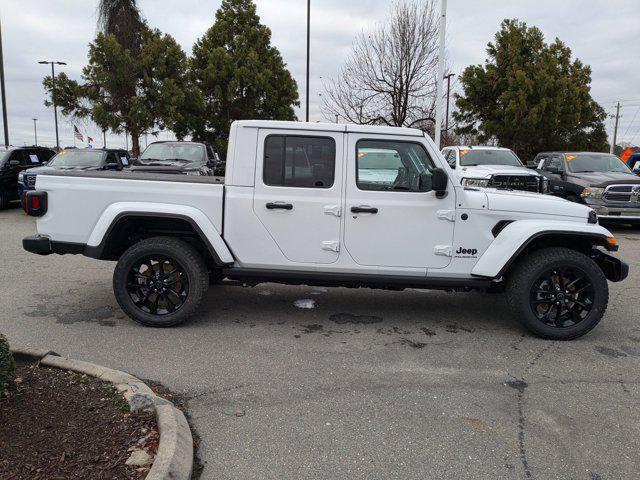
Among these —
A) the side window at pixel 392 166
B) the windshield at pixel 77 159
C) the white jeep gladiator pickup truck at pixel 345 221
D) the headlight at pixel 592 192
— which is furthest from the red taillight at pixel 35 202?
the headlight at pixel 592 192

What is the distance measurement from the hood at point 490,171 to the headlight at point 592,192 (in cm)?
121

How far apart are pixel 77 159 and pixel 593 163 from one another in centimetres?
1315

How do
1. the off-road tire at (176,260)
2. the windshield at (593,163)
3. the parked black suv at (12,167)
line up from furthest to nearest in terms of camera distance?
the parked black suv at (12,167), the windshield at (593,163), the off-road tire at (176,260)

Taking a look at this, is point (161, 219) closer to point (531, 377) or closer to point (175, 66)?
point (531, 377)

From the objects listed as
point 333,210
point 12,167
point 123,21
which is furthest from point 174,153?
point 123,21

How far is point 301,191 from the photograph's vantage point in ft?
15.8

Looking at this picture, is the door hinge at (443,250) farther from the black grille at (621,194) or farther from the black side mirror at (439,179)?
the black grille at (621,194)

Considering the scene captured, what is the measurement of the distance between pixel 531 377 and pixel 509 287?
3.38ft

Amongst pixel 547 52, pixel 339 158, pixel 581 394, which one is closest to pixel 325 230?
pixel 339 158

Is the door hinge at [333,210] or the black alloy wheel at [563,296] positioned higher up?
the door hinge at [333,210]

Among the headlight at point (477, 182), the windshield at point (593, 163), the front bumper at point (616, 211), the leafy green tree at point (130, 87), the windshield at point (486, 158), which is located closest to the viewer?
the headlight at point (477, 182)

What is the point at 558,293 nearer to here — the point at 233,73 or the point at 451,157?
the point at 451,157

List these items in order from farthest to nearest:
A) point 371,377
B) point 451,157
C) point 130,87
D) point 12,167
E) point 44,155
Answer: point 130,87 → point 44,155 → point 451,157 → point 12,167 → point 371,377

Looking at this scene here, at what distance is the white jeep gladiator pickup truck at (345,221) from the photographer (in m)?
4.78
